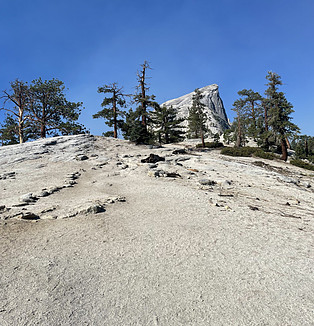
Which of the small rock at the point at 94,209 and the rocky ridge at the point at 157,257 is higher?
the small rock at the point at 94,209

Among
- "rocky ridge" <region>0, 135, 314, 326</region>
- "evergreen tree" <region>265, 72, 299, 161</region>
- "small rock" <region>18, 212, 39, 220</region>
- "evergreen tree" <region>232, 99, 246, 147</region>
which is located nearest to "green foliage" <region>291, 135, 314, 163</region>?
"evergreen tree" <region>265, 72, 299, 161</region>

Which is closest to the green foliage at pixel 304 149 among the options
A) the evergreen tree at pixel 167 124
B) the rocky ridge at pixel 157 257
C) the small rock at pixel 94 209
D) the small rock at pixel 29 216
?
the evergreen tree at pixel 167 124

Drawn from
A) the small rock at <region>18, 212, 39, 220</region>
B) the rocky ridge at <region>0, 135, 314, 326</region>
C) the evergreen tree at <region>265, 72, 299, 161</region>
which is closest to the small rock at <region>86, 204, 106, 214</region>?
the rocky ridge at <region>0, 135, 314, 326</region>

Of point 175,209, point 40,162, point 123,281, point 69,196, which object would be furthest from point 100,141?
point 123,281

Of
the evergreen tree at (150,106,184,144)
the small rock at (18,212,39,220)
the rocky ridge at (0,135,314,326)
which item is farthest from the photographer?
the evergreen tree at (150,106,184,144)

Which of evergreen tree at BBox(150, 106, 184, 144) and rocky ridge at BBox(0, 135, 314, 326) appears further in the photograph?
evergreen tree at BBox(150, 106, 184, 144)

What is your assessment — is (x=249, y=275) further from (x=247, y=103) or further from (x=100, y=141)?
(x=247, y=103)

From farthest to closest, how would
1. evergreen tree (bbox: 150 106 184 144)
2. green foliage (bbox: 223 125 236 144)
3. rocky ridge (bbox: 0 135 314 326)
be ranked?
green foliage (bbox: 223 125 236 144)
evergreen tree (bbox: 150 106 184 144)
rocky ridge (bbox: 0 135 314 326)

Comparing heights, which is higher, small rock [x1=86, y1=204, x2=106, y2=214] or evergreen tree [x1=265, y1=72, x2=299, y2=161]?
evergreen tree [x1=265, y1=72, x2=299, y2=161]

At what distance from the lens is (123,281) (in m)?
2.91

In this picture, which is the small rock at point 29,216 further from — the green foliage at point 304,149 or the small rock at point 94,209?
the green foliage at point 304,149

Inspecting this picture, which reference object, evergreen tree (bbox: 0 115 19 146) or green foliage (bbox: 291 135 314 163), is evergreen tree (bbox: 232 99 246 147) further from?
evergreen tree (bbox: 0 115 19 146)

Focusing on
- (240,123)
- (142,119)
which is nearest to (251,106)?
(240,123)

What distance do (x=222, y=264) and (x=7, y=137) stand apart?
113 ft
